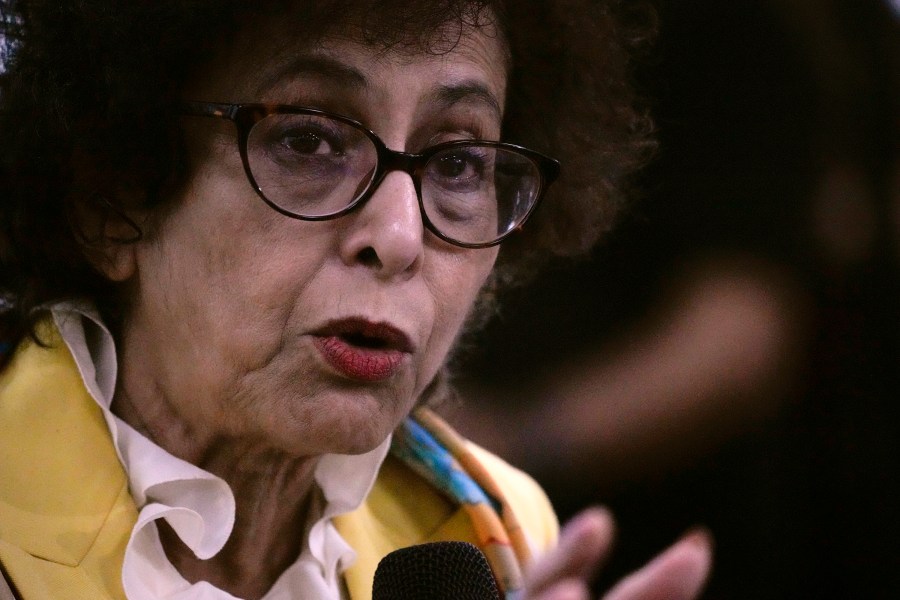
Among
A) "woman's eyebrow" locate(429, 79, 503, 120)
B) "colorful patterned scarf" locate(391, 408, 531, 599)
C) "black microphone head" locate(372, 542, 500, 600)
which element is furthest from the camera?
"colorful patterned scarf" locate(391, 408, 531, 599)

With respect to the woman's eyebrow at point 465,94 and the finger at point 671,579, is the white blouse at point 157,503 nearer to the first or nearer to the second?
the woman's eyebrow at point 465,94

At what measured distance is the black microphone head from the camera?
1.14 metres

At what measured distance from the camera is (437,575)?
1.15 m

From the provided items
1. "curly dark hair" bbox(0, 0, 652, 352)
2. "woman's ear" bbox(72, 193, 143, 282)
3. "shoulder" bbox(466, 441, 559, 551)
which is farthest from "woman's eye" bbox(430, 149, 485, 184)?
"shoulder" bbox(466, 441, 559, 551)

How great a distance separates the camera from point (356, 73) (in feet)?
4.76

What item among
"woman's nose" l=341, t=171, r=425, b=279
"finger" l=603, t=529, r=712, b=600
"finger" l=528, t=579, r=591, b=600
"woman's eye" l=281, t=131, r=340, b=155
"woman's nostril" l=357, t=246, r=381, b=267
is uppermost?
"woman's eye" l=281, t=131, r=340, b=155

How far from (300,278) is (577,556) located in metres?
0.61

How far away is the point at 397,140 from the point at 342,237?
169 millimetres

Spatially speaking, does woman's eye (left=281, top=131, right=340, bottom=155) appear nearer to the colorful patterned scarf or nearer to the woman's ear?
the woman's ear

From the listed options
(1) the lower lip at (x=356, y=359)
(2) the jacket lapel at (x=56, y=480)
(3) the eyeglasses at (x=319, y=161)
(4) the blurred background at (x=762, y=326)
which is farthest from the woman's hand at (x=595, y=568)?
(4) the blurred background at (x=762, y=326)

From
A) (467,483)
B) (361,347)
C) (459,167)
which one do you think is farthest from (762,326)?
(361,347)

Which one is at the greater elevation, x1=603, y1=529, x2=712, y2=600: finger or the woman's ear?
the woman's ear

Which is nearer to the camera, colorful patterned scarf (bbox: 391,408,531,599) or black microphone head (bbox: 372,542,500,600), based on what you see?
black microphone head (bbox: 372,542,500,600)

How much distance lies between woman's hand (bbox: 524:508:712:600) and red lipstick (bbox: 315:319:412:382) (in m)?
0.49
